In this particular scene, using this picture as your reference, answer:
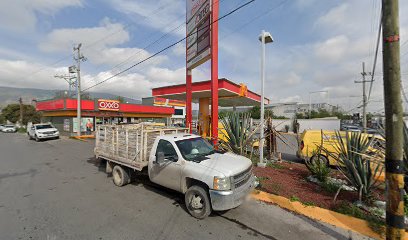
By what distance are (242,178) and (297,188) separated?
233 centimetres

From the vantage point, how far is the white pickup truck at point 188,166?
417 centimetres

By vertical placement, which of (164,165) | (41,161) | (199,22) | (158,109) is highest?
(199,22)

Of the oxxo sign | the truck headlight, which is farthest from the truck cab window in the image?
the oxxo sign

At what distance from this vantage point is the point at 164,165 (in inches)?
203

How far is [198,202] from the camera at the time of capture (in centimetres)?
441

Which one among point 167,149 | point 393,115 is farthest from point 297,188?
point 167,149

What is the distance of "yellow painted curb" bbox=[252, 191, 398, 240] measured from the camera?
387 cm

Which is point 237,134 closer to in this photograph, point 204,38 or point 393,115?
point 204,38

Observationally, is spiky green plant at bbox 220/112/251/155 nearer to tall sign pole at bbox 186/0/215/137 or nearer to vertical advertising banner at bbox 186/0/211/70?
tall sign pole at bbox 186/0/215/137

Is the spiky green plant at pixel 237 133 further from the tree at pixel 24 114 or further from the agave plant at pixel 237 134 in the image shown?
the tree at pixel 24 114

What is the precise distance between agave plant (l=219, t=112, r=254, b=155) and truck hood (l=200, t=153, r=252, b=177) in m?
2.27

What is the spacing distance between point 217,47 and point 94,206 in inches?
285

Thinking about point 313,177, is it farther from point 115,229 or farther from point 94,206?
point 94,206

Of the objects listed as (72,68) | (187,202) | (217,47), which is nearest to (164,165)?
(187,202)
